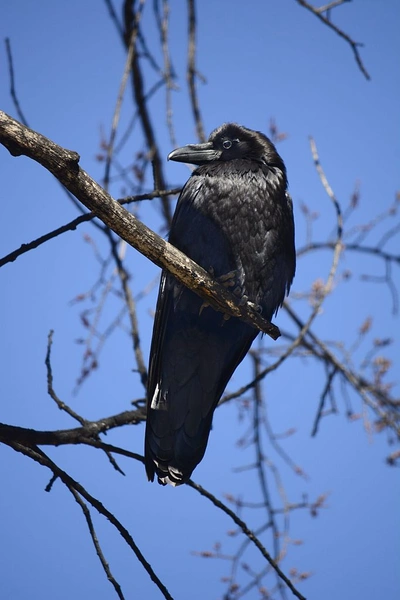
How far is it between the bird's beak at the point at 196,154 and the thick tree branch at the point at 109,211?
3.24 feet

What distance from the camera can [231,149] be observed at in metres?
3.66

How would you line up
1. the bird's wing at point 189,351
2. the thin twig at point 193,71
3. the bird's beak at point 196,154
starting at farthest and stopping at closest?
the thin twig at point 193,71
the bird's beak at point 196,154
the bird's wing at point 189,351

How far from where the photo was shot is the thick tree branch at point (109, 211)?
2.11 metres

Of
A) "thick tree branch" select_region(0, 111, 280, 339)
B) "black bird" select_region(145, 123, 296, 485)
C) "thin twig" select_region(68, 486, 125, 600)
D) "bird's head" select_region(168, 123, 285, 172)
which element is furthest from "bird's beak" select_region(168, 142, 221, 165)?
"thin twig" select_region(68, 486, 125, 600)

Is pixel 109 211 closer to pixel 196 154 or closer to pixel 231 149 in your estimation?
pixel 196 154

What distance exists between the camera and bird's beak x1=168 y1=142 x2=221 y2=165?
3.57 m

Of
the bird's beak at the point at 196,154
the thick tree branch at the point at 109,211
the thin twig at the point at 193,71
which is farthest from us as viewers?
the thin twig at the point at 193,71

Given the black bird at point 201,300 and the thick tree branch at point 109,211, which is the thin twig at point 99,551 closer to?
the black bird at point 201,300

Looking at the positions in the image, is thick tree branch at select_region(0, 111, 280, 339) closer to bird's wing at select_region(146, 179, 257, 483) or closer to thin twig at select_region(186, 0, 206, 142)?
bird's wing at select_region(146, 179, 257, 483)

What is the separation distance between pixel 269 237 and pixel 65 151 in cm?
133

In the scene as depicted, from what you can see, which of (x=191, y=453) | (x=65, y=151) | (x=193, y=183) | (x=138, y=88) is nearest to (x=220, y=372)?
(x=191, y=453)

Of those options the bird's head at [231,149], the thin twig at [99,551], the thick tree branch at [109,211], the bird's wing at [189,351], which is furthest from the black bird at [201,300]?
the thin twig at [99,551]

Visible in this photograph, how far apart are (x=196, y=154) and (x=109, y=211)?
141 centimetres

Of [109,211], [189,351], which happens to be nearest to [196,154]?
[189,351]
